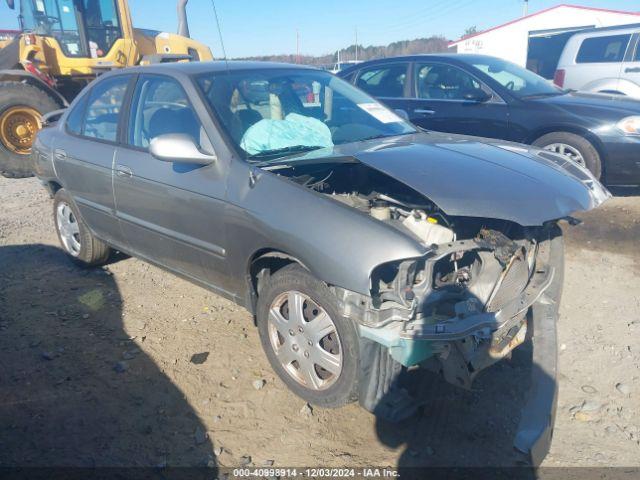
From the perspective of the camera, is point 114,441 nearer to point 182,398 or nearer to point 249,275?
point 182,398

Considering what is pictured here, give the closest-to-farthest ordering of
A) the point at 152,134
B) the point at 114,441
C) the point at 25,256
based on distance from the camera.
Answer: the point at 114,441 < the point at 152,134 < the point at 25,256

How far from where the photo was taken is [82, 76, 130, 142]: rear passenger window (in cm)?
385

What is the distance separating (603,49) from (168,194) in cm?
897

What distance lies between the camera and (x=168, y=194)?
3.26 meters

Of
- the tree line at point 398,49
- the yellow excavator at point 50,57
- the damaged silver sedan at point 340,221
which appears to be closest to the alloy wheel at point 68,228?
the damaged silver sedan at point 340,221

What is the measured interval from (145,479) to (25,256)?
346cm

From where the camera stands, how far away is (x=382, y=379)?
2.50 metres

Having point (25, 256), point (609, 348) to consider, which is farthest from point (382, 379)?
point (25, 256)

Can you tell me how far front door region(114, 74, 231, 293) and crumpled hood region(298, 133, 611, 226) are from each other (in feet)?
2.18

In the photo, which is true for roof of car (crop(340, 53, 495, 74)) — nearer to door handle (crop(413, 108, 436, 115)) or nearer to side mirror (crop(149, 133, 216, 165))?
door handle (crop(413, 108, 436, 115))

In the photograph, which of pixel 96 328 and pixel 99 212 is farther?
pixel 99 212

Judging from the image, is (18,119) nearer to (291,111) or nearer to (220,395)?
(291,111)

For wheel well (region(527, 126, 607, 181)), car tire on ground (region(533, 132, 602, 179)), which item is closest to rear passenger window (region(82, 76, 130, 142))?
car tire on ground (region(533, 132, 602, 179))

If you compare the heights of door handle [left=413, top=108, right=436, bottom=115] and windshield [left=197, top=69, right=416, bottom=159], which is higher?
windshield [left=197, top=69, right=416, bottom=159]
